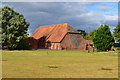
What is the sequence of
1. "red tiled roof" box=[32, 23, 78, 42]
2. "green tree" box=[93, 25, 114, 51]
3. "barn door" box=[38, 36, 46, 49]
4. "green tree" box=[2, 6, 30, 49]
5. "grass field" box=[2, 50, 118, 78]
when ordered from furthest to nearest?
"barn door" box=[38, 36, 46, 49] → "red tiled roof" box=[32, 23, 78, 42] → "green tree" box=[93, 25, 114, 51] → "green tree" box=[2, 6, 30, 49] → "grass field" box=[2, 50, 118, 78]

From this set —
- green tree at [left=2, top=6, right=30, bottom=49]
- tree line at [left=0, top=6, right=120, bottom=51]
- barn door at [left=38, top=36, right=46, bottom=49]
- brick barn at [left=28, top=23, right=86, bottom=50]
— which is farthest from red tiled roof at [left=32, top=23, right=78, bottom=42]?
green tree at [left=2, top=6, right=30, bottom=49]

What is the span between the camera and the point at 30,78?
12.0m

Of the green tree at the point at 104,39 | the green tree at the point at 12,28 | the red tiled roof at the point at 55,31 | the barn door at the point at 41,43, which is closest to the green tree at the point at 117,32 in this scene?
the green tree at the point at 104,39

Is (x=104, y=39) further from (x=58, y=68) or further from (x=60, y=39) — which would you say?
(x=58, y=68)

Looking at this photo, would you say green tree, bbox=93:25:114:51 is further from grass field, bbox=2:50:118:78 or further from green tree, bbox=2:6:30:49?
grass field, bbox=2:50:118:78

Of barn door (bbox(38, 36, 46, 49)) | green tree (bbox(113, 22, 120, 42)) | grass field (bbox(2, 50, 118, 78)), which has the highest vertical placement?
green tree (bbox(113, 22, 120, 42))

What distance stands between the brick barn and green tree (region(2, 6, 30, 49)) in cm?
1660

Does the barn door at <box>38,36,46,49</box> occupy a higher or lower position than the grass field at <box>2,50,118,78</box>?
higher

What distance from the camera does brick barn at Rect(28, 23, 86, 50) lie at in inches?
2768

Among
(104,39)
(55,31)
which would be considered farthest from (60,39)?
(104,39)

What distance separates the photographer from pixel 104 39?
59906 mm

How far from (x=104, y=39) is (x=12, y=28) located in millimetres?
27355

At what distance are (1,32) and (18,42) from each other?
547 centimetres

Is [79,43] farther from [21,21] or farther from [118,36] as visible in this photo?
[21,21]
